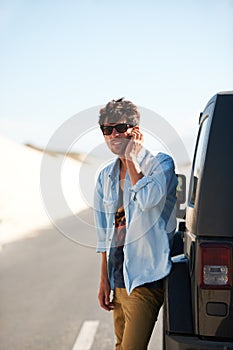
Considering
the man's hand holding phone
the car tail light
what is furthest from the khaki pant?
the man's hand holding phone

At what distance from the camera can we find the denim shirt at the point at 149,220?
396cm

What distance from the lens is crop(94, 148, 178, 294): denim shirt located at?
396 cm

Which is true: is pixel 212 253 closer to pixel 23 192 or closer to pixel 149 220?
pixel 149 220

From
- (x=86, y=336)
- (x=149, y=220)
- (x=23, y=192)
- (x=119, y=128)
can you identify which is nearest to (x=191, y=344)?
(x=149, y=220)

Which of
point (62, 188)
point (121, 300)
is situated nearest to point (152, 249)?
point (121, 300)

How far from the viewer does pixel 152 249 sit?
4.02 meters

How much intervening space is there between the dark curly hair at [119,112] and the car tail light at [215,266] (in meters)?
0.87

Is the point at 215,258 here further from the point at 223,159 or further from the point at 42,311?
the point at 42,311

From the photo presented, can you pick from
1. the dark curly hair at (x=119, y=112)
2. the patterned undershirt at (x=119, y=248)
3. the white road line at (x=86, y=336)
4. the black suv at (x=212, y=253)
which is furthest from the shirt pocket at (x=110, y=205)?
the white road line at (x=86, y=336)

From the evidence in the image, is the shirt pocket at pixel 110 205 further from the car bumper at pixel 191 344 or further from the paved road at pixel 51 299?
the car bumper at pixel 191 344

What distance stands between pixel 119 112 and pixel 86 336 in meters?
3.31

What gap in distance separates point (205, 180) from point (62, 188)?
0.94 meters

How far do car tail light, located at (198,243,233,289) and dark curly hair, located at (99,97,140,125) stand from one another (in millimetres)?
868

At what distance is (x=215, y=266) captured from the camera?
366cm
